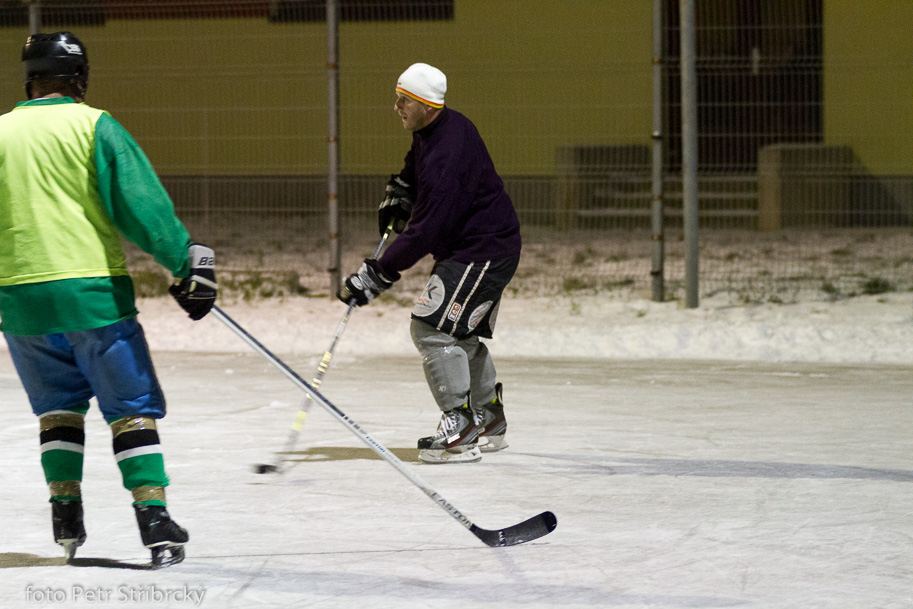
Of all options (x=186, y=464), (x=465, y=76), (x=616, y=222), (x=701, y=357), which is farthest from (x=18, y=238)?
(x=616, y=222)

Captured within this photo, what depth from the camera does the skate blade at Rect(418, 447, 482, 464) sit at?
Result: 5.83 m

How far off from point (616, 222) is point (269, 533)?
1155cm

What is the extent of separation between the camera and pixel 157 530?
405cm

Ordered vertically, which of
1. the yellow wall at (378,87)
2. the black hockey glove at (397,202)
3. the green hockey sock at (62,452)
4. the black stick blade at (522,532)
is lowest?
the black stick blade at (522,532)

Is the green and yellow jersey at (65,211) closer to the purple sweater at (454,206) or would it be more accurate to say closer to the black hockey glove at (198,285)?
the black hockey glove at (198,285)

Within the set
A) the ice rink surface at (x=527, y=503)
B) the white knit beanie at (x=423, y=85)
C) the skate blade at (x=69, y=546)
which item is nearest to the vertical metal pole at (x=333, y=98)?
the ice rink surface at (x=527, y=503)

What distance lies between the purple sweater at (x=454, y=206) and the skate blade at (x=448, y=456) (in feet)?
2.77

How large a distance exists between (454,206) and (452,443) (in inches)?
42.7

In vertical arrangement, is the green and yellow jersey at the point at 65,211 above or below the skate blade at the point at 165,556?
above

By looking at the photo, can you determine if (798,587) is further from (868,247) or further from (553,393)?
(868,247)

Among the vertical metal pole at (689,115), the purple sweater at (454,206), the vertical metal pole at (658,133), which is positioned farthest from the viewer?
the vertical metal pole at (658,133)

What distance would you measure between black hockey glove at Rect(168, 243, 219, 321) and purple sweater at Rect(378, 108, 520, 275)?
5.33ft

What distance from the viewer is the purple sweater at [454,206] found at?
5699 millimetres

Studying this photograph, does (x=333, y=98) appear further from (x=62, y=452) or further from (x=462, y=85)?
(x=62, y=452)
